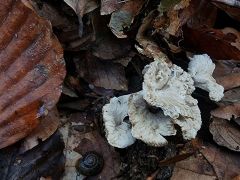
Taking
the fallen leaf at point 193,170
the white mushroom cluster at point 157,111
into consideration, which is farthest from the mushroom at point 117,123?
the fallen leaf at point 193,170

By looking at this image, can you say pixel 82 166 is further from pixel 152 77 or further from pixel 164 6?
pixel 164 6

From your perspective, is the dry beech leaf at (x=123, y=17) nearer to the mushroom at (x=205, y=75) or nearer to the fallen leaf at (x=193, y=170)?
the mushroom at (x=205, y=75)

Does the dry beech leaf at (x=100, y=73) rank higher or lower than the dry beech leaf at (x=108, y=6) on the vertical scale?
lower

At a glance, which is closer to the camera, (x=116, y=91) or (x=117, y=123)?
(x=117, y=123)

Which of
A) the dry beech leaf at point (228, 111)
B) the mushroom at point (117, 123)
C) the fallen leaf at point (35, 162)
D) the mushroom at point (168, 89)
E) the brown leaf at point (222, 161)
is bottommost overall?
→ the brown leaf at point (222, 161)

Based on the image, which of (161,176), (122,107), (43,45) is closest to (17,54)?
(43,45)

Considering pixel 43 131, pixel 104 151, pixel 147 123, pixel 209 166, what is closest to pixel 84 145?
pixel 104 151

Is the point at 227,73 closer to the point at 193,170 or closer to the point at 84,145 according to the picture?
the point at 193,170

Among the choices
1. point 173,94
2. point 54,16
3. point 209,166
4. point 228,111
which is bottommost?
point 209,166
